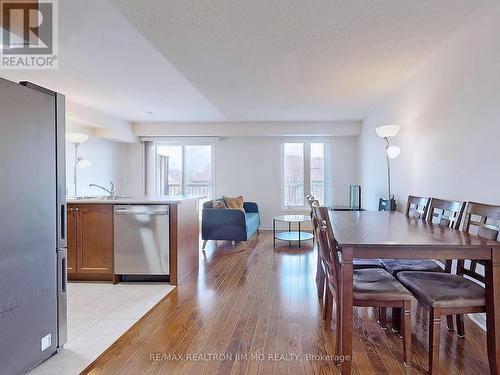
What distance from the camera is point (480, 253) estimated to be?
1649mm

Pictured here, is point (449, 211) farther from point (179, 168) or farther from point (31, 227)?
point (179, 168)

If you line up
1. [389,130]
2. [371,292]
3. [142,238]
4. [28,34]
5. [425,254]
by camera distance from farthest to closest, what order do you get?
[389,130] → [142,238] → [28,34] → [371,292] → [425,254]

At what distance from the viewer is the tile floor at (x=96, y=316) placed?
1.92 metres

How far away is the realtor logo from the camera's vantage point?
218cm

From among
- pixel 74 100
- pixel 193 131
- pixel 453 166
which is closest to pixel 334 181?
pixel 193 131

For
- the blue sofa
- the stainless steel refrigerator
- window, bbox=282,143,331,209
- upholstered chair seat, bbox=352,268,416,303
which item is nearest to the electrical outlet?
the stainless steel refrigerator

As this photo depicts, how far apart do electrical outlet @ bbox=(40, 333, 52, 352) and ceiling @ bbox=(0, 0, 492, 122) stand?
223 centimetres

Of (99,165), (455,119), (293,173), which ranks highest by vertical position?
(455,119)

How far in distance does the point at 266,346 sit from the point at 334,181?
5.37 meters

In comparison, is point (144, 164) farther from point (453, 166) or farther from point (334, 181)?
point (453, 166)

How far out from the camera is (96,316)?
258 cm

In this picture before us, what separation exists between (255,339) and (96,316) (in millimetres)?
1391

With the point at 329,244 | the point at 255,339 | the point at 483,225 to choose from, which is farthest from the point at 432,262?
the point at 255,339

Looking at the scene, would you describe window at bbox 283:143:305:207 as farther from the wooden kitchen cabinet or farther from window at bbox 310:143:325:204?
the wooden kitchen cabinet
